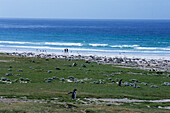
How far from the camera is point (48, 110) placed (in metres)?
20.0

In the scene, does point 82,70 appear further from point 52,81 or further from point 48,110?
point 48,110

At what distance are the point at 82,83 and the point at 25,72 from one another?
888cm

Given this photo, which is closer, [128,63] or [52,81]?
[52,81]

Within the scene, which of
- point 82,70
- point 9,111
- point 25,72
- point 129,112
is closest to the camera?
point 9,111

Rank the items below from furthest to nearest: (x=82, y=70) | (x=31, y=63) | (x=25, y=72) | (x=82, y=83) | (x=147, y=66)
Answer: (x=147, y=66)
(x=31, y=63)
(x=82, y=70)
(x=25, y=72)
(x=82, y=83)

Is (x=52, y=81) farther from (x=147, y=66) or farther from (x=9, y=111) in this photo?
(x=147, y=66)

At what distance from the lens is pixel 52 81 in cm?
3444

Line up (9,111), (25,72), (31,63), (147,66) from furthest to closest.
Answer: (147,66) → (31,63) → (25,72) → (9,111)

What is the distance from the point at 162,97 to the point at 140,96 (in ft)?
6.52

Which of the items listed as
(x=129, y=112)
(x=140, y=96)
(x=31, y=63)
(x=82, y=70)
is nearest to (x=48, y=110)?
(x=129, y=112)

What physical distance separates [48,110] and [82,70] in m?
23.1

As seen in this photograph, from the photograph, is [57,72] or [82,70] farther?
[82,70]

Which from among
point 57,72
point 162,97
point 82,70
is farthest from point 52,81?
point 162,97

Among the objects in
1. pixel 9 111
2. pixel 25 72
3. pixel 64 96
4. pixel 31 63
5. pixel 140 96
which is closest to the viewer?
pixel 9 111
